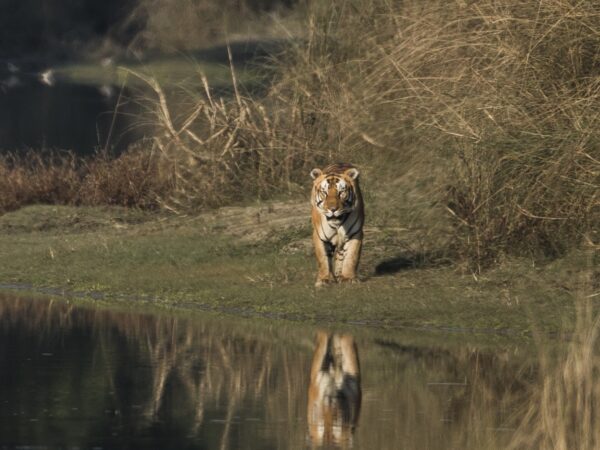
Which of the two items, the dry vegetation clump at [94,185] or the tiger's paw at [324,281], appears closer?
the tiger's paw at [324,281]

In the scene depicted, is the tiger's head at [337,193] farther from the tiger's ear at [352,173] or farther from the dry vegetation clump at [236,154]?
the dry vegetation clump at [236,154]

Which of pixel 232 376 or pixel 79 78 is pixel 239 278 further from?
pixel 79 78

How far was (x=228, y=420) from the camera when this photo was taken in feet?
32.1

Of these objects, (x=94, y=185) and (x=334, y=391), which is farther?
(x=94, y=185)

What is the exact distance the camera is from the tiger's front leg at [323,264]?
643 inches

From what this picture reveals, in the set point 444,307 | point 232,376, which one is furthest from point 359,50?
point 232,376

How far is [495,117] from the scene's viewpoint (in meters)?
16.2

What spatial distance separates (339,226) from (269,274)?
1.25 meters

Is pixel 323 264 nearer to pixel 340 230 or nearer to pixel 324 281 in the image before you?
pixel 324 281

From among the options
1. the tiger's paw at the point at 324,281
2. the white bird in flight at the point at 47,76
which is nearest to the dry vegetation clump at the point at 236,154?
the tiger's paw at the point at 324,281

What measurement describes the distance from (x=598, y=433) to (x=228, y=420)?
215cm

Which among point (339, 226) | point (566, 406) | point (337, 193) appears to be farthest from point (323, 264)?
point (566, 406)

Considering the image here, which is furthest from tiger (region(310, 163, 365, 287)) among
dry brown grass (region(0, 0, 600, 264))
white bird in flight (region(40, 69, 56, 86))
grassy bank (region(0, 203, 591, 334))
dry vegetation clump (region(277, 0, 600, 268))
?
white bird in flight (region(40, 69, 56, 86))

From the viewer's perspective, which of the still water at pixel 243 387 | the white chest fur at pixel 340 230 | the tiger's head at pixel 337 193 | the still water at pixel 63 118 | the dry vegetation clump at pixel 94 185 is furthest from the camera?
the still water at pixel 63 118
